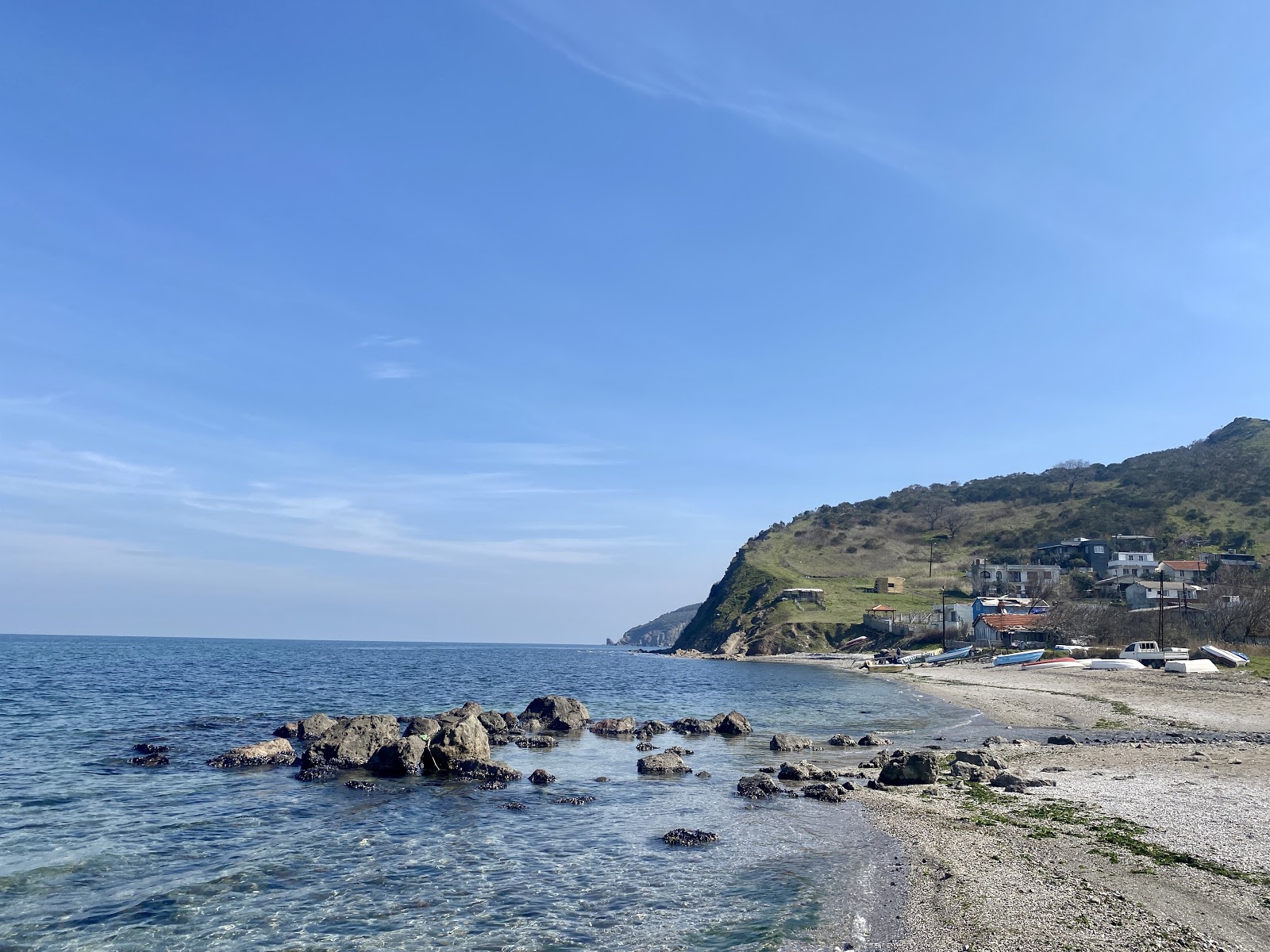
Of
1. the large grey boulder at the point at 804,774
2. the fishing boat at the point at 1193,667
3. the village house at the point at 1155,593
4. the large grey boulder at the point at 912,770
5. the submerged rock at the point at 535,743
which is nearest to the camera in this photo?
the large grey boulder at the point at 912,770

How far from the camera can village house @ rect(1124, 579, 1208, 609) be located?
124375 millimetres

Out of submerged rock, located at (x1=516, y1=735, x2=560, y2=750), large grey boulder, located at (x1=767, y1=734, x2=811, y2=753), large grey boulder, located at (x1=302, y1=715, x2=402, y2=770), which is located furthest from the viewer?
submerged rock, located at (x1=516, y1=735, x2=560, y2=750)

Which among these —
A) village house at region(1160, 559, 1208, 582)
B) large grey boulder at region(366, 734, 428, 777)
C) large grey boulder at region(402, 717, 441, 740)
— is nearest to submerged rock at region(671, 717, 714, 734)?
large grey boulder at region(402, 717, 441, 740)

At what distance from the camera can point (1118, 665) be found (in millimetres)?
85188

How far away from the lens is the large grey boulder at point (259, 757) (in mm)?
37031

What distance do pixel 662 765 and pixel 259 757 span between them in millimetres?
19205

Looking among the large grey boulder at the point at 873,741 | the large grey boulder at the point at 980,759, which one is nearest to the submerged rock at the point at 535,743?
the large grey boulder at the point at 873,741

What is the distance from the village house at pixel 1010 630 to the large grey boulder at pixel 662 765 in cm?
9637

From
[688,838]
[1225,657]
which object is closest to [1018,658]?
[1225,657]

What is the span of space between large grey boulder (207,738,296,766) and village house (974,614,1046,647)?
107456mm

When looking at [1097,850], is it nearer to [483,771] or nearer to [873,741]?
[483,771]

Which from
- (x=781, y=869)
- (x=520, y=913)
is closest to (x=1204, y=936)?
(x=781, y=869)

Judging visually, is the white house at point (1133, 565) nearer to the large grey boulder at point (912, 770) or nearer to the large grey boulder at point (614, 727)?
the large grey boulder at point (614, 727)

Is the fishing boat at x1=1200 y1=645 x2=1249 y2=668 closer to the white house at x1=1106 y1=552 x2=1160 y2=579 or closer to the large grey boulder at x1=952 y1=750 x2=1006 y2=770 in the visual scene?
the large grey boulder at x1=952 y1=750 x2=1006 y2=770
